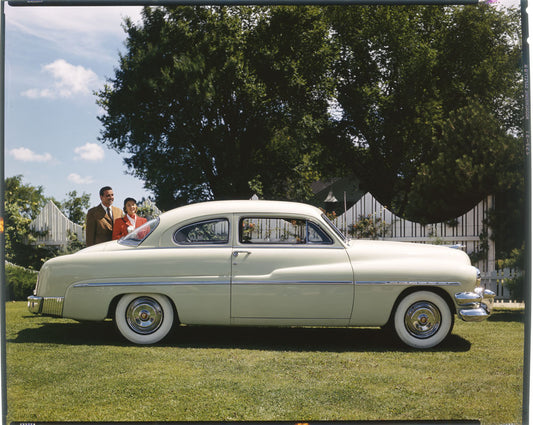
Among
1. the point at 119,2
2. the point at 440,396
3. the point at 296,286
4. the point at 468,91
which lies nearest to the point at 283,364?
the point at 296,286

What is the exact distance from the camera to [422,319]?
12.3 feet

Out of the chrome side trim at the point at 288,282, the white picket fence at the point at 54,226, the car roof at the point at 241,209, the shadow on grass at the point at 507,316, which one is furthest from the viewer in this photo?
the chrome side trim at the point at 288,282

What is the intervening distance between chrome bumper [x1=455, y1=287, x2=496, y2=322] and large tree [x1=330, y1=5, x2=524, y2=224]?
784 millimetres

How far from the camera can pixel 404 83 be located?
3.24m

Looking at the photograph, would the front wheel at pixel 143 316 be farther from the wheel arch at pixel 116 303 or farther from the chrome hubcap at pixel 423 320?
the chrome hubcap at pixel 423 320

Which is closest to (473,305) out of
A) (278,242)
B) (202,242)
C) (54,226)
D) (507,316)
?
(507,316)

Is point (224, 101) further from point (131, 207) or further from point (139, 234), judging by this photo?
point (139, 234)

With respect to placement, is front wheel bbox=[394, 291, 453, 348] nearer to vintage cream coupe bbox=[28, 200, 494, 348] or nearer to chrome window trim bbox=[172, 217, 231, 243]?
vintage cream coupe bbox=[28, 200, 494, 348]

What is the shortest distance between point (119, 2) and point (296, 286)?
7.37ft

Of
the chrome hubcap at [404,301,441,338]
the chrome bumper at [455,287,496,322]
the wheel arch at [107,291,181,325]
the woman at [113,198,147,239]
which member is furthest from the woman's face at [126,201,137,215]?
the chrome bumper at [455,287,496,322]

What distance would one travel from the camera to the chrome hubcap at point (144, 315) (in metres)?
3.76

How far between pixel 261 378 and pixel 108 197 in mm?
1469

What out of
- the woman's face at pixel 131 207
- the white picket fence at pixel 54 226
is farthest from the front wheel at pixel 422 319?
the white picket fence at pixel 54 226

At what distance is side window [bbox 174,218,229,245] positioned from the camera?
3.83 meters
